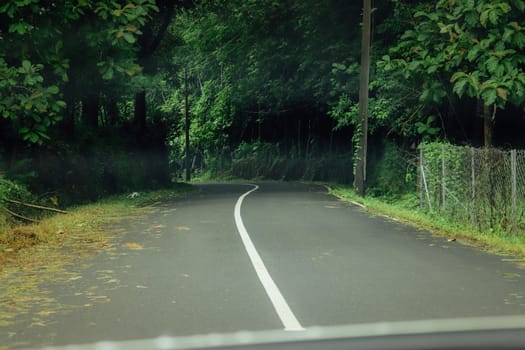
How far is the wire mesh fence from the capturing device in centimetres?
1571

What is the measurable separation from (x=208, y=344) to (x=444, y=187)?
1929 cm

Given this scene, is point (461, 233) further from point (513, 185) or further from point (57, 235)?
point (57, 235)

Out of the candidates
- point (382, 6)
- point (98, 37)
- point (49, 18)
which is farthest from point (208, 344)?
point (382, 6)

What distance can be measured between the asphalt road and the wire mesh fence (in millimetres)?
1633

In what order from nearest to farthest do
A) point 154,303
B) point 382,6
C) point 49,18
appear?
point 154,303, point 49,18, point 382,6

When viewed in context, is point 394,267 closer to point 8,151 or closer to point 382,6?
point 8,151

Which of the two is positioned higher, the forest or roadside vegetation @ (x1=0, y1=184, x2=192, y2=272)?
the forest

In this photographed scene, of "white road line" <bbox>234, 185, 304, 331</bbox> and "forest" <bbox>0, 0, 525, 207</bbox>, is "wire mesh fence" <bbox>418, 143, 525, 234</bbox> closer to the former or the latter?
"forest" <bbox>0, 0, 525, 207</bbox>

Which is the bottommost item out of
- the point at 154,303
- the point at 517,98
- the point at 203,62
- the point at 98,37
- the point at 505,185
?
the point at 154,303

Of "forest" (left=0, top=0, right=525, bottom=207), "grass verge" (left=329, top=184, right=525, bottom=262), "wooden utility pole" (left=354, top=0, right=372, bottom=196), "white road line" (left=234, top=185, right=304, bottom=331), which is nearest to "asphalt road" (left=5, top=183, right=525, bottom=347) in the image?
"white road line" (left=234, top=185, right=304, bottom=331)

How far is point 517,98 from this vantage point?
63.1 feet

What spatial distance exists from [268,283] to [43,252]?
528 centimetres

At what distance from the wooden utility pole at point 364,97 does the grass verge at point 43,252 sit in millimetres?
10951

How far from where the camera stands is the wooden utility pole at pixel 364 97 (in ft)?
101
